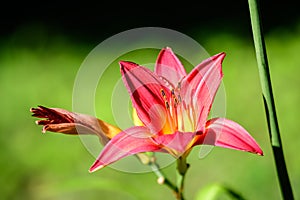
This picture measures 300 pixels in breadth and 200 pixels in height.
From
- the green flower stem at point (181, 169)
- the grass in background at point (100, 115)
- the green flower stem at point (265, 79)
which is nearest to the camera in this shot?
the green flower stem at point (265, 79)

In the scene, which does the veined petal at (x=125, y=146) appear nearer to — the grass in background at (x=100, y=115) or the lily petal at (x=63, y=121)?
the lily petal at (x=63, y=121)

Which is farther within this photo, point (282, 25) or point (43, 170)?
point (282, 25)

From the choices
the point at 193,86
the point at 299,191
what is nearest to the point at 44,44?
the point at 299,191

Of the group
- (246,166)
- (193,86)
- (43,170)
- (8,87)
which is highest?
(193,86)

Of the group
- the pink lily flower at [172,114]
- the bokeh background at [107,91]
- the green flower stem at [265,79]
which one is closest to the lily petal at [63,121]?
the pink lily flower at [172,114]

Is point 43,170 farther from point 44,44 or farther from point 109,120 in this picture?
point 44,44

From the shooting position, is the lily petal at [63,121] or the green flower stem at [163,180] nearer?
the lily petal at [63,121]

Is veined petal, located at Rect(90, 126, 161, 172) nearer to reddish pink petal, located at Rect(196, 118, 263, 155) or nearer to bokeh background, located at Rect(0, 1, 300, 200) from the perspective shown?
reddish pink petal, located at Rect(196, 118, 263, 155)

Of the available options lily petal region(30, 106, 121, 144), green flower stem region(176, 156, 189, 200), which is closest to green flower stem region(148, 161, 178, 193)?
green flower stem region(176, 156, 189, 200)
